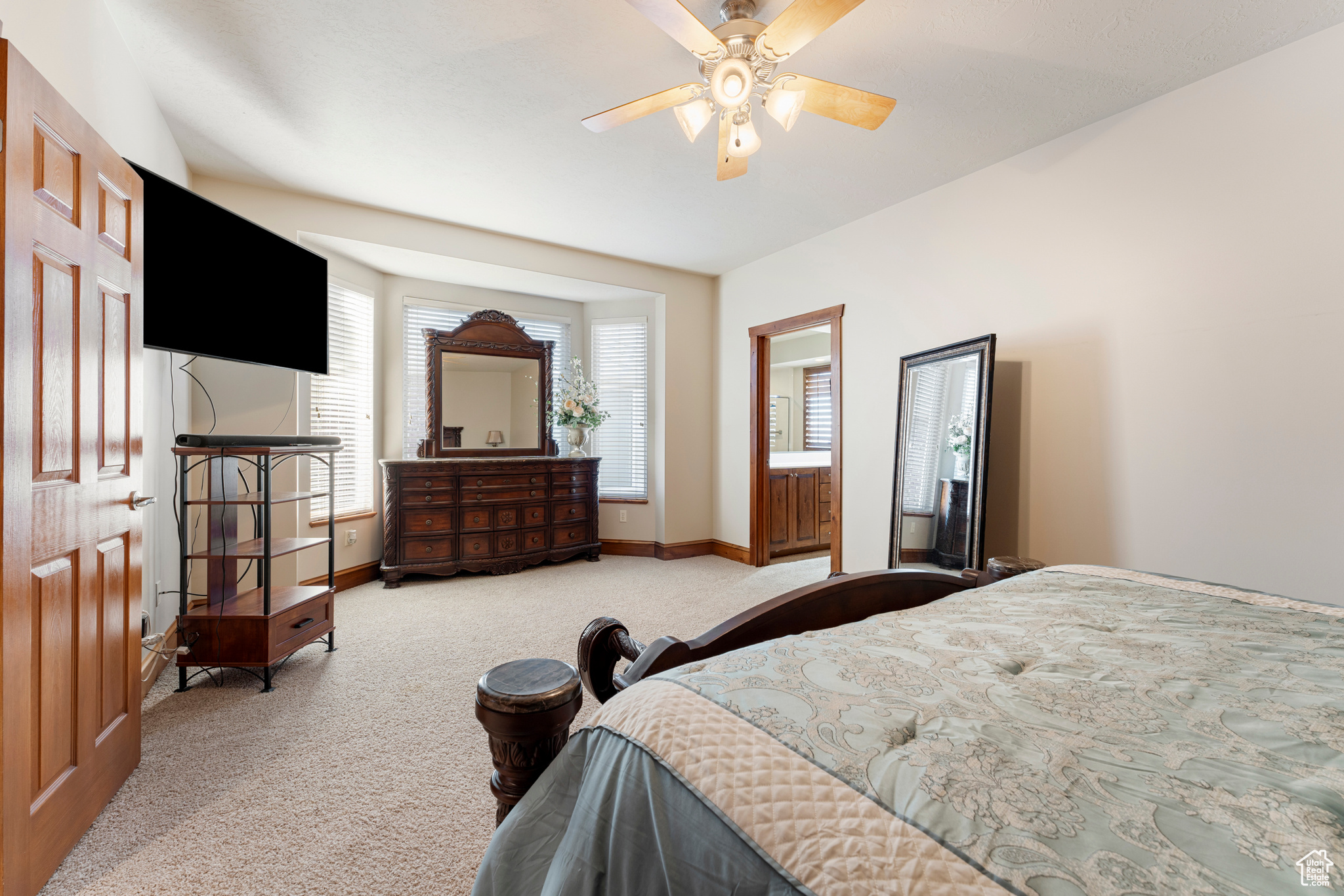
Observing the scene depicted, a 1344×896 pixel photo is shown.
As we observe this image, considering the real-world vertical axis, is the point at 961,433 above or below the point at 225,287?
below

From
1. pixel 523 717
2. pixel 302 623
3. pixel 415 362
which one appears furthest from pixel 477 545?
pixel 523 717

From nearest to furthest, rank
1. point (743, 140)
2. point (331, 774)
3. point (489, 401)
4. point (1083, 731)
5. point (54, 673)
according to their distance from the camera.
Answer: point (1083, 731), point (54, 673), point (331, 774), point (743, 140), point (489, 401)

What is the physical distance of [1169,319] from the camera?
2551mm

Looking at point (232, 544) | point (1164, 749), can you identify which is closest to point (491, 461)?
point (232, 544)

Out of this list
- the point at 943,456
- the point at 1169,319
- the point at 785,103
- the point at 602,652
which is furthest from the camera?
the point at 943,456

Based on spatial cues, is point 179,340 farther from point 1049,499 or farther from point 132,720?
point 1049,499

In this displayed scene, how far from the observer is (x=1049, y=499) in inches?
116

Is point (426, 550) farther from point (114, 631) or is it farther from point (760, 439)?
point (760, 439)

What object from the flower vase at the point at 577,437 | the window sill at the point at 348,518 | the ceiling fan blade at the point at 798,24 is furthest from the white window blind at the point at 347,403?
the ceiling fan blade at the point at 798,24

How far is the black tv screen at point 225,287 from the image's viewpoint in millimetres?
2232

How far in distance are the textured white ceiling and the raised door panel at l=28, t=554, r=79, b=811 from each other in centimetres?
210

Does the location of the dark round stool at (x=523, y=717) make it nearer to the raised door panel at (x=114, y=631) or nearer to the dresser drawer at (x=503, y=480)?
the raised door panel at (x=114, y=631)

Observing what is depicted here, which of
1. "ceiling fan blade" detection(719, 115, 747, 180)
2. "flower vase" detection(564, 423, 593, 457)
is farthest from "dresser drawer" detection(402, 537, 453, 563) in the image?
"ceiling fan blade" detection(719, 115, 747, 180)

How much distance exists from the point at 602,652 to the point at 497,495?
3.66 meters
